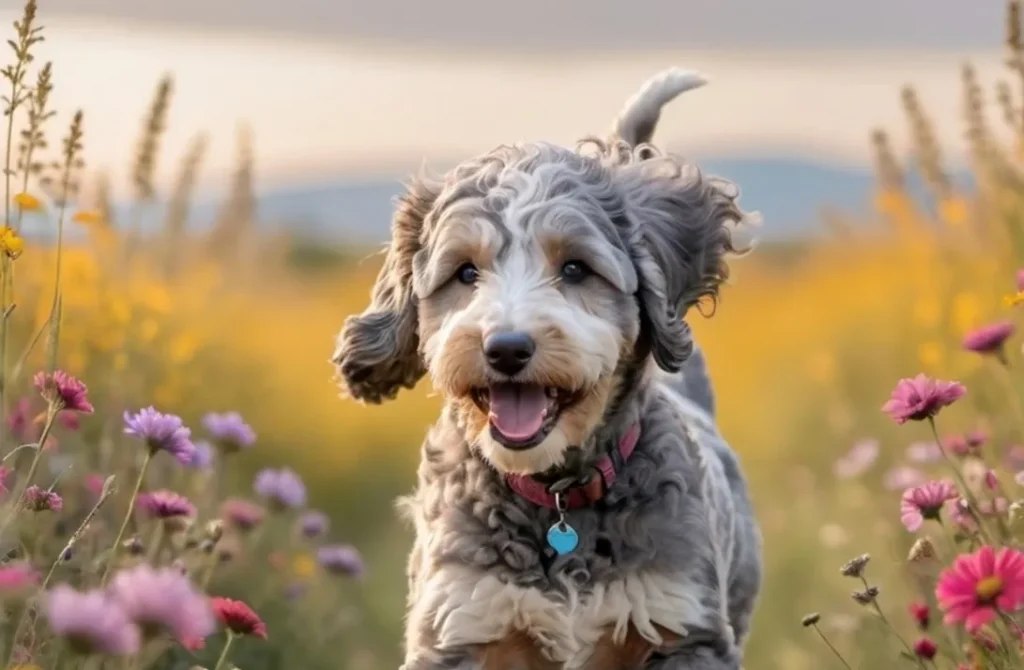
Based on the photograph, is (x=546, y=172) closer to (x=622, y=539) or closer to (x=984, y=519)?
(x=622, y=539)

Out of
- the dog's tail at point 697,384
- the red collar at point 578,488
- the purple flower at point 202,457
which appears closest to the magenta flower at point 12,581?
the red collar at point 578,488

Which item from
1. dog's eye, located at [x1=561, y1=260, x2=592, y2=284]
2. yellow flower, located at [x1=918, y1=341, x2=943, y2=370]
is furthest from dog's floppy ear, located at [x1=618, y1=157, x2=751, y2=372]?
yellow flower, located at [x1=918, y1=341, x2=943, y2=370]

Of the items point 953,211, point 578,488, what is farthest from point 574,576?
point 953,211

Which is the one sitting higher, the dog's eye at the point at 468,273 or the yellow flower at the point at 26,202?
the yellow flower at the point at 26,202

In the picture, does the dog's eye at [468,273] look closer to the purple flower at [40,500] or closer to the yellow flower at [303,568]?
the purple flower at [40,500]

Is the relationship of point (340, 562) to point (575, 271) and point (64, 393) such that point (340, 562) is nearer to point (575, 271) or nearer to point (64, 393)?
point (575, 271)

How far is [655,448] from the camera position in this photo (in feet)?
15.9

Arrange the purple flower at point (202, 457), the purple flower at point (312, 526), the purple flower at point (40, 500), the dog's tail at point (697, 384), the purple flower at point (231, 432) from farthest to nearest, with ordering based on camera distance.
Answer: the purple flower at point (312, 526) < the dog's tail at point (697, 384) < the purple flower at point (202, 457) < the purple flower at point (231, 432) < the purple flower at point (40, 500)

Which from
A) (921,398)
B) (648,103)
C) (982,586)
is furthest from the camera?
(648,103)

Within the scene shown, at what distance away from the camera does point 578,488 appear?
468 centimetres

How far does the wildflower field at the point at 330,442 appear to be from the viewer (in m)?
A: 3.96

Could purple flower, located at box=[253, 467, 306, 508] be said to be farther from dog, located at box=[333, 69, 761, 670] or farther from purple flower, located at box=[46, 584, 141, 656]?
purple flower, located at box=[46, 584, 141, 656]

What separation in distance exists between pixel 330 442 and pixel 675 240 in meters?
5.18

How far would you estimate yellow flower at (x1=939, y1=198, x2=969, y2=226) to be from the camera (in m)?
7.71
